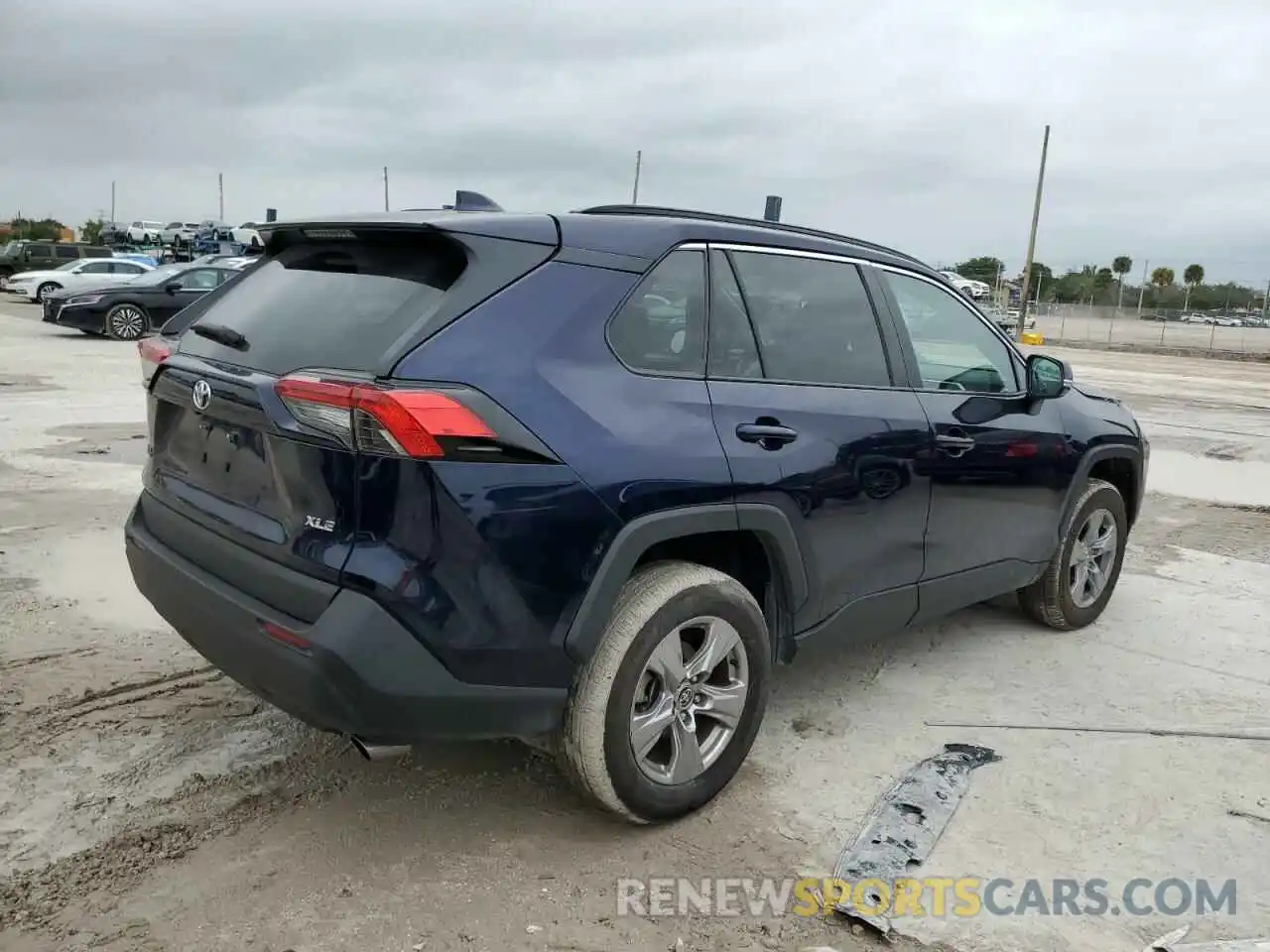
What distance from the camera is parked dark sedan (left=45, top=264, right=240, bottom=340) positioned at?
1820 cm

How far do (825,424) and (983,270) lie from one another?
53.6 m

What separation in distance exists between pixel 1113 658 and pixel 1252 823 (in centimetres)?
145

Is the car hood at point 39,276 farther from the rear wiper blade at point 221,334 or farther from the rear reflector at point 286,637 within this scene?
the rear reflector at point 286,637

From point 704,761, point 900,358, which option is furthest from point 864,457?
point 704,761

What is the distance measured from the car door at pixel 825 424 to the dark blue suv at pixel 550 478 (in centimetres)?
1

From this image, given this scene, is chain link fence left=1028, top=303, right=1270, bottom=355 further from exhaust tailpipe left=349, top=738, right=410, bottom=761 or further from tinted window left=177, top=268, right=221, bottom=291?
exhaust tailpipe left=349, top=738, right=410, bottom=761

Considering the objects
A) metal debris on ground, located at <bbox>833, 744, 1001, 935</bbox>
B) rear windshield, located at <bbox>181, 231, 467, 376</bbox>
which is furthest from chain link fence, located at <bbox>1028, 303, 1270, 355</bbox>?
rear windshield, located at <bbox>181, 231, 467, 376</bbox>

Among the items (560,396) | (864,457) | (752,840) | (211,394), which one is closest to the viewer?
(560,396)

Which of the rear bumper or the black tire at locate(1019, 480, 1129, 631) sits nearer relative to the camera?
the rear bumper

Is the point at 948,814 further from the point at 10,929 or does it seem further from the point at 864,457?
the point at 10,929

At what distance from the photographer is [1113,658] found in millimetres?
4625

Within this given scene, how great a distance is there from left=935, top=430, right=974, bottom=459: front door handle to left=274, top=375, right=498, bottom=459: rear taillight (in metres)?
1.93

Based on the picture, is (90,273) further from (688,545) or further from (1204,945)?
(1204,945)

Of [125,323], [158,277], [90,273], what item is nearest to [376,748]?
[125,323]
